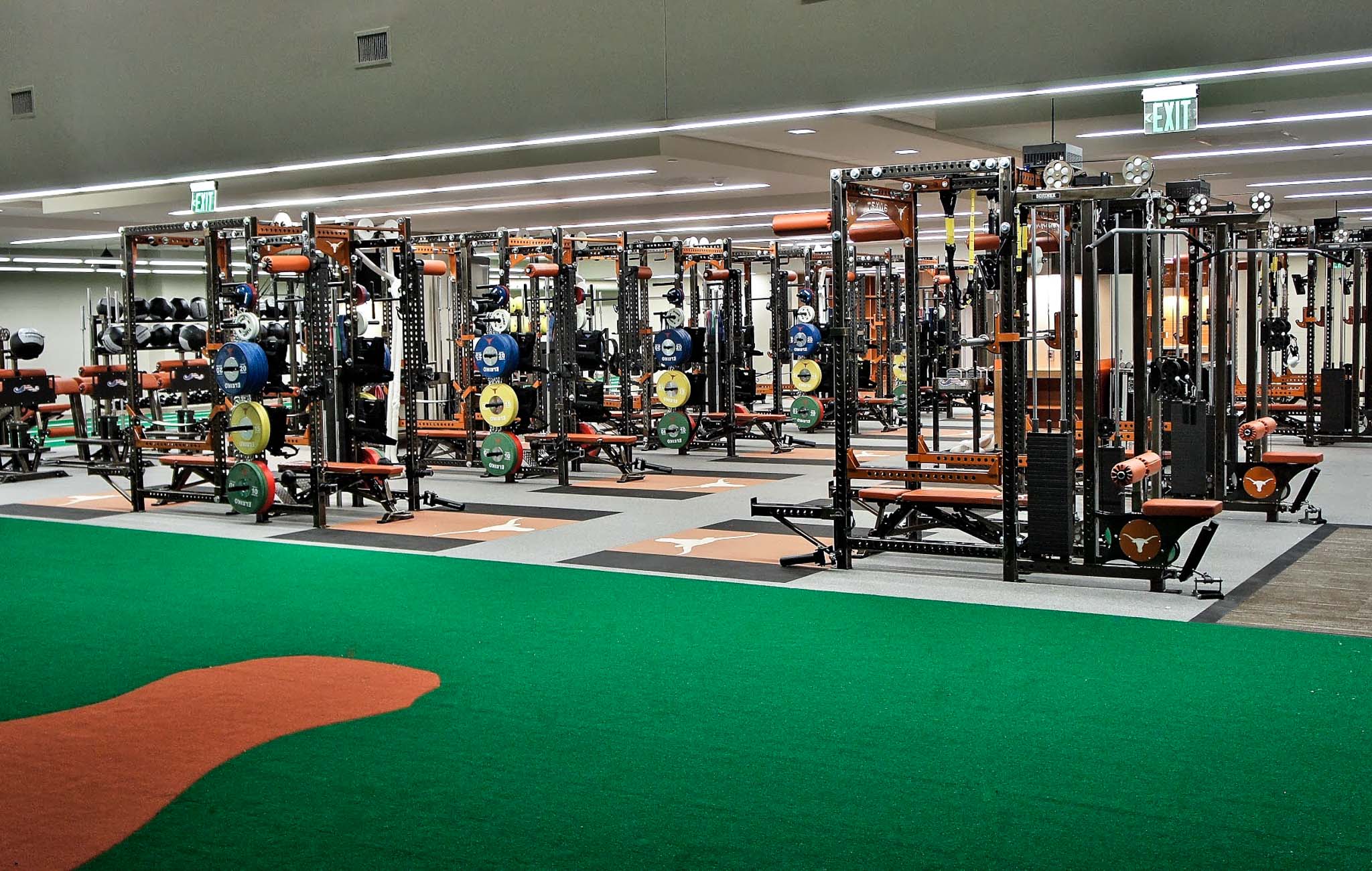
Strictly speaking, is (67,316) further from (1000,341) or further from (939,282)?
(1000,341)

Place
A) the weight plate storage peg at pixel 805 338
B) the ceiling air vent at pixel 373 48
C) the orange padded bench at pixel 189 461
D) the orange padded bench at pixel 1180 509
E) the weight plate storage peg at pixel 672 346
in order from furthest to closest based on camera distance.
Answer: the weight plate storage peg at pixel 805 338 → the weight plate storage peg at pixel 672 346 → the ceiling air vent at pixel 373 48 → the orange padded bench at pixel 189 461 → the orange padded bench at pixel 1180 509

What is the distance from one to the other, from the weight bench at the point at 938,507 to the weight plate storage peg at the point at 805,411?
26.4ft

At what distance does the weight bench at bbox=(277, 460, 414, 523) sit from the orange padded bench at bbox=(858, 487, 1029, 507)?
3598mm

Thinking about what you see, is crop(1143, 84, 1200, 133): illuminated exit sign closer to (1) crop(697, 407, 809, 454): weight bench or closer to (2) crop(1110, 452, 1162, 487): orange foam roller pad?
(2) crop(1110, 452, 1162, 487): orange foam roller pad

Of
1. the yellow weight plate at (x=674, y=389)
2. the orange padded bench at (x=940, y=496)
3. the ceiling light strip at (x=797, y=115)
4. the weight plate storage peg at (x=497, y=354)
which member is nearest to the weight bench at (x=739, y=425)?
the yellow weight plate at (x=674, y=389)

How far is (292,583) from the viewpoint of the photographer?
6.79 metres

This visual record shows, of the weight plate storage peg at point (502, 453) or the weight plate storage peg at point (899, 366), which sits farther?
the weight plate storage peg at point (899, 366)

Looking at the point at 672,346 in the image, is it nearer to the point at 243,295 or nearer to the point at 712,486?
the point at 712,486

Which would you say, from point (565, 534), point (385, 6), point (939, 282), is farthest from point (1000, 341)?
point (939, 282)

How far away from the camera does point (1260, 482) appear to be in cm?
855

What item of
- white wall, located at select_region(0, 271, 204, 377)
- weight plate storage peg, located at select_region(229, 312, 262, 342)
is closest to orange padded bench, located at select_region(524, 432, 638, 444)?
weight plate storage peg, located at select_region(229, 312, 262, 342)

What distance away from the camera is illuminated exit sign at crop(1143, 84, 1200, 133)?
8.12 meters

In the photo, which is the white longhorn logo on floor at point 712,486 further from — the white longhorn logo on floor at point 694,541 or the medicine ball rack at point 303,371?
the white longhorn logo on floor at point 694,541

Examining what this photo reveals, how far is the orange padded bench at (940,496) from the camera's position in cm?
684
